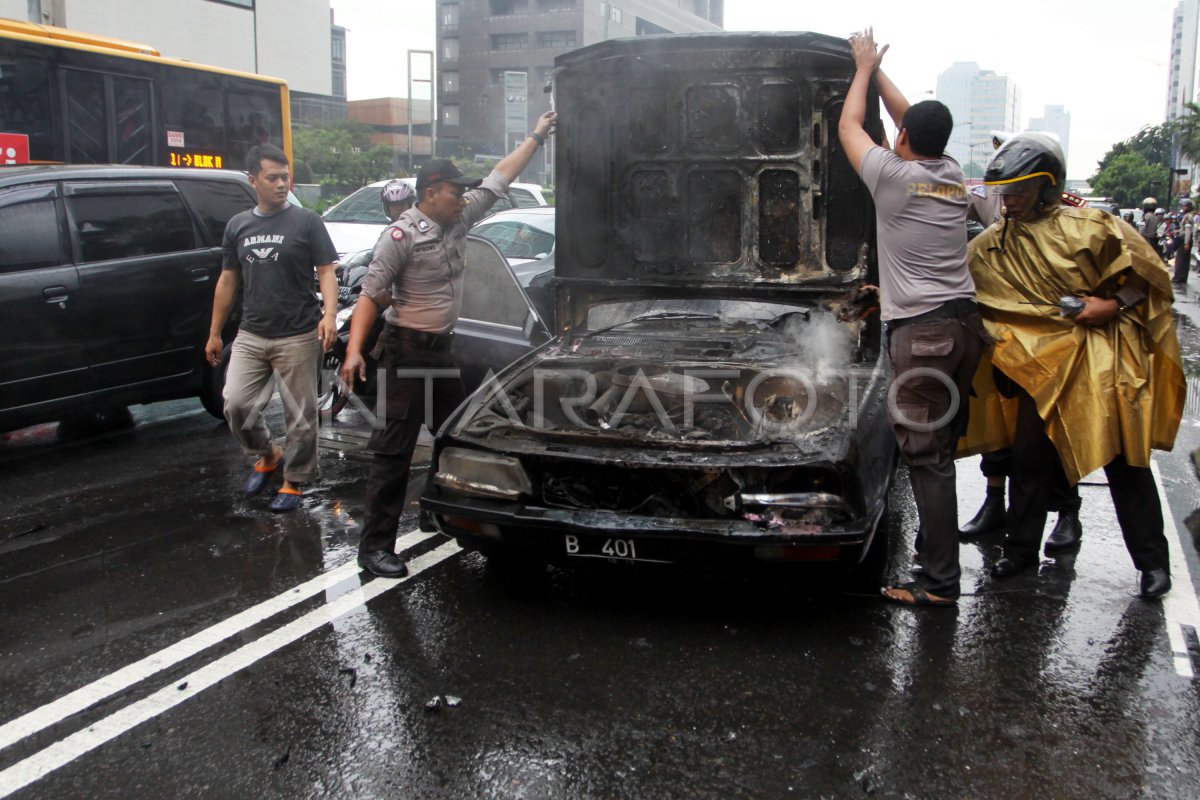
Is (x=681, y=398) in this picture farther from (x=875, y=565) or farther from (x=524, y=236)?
(x=524, y=236)

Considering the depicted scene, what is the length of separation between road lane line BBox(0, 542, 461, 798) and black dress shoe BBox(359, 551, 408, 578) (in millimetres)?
30

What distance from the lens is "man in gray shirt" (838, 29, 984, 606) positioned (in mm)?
3830

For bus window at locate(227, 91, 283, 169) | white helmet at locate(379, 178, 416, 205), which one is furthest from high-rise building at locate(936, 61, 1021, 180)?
white helmet at locate(379, 178, 416, 205)

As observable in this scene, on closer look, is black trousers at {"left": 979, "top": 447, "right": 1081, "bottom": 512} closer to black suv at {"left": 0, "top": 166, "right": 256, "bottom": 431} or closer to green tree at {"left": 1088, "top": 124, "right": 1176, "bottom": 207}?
black suv at {"left": 0, "top": 166, "right": 256, "bottom": 431}

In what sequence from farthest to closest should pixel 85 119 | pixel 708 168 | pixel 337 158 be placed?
pixel 337 158, pixel 85 119, pixel 708 168

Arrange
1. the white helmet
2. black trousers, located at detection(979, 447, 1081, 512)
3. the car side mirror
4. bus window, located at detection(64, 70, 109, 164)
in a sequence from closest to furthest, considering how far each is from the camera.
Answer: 1. black trousers, located at detection(979, 447, 1081, 512)
2. the car side mirror
3. the white helmet
4. bus window, located at detection(64, 70, 109, 164)

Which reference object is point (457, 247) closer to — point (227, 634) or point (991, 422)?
point (227, 634)

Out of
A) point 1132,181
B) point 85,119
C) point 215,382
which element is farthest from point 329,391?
point 1132,181

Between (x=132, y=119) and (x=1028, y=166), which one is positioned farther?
(x=132, y=119)

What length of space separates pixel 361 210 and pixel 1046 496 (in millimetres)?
10222

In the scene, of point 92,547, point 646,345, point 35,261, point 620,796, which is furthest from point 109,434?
point 620,796

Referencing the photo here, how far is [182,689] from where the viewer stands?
3.35 metres

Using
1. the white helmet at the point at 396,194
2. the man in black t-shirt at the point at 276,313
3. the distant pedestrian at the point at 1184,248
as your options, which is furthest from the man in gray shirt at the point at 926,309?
the distant pedestrian at the point at 1184,248

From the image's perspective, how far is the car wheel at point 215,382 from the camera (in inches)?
266
